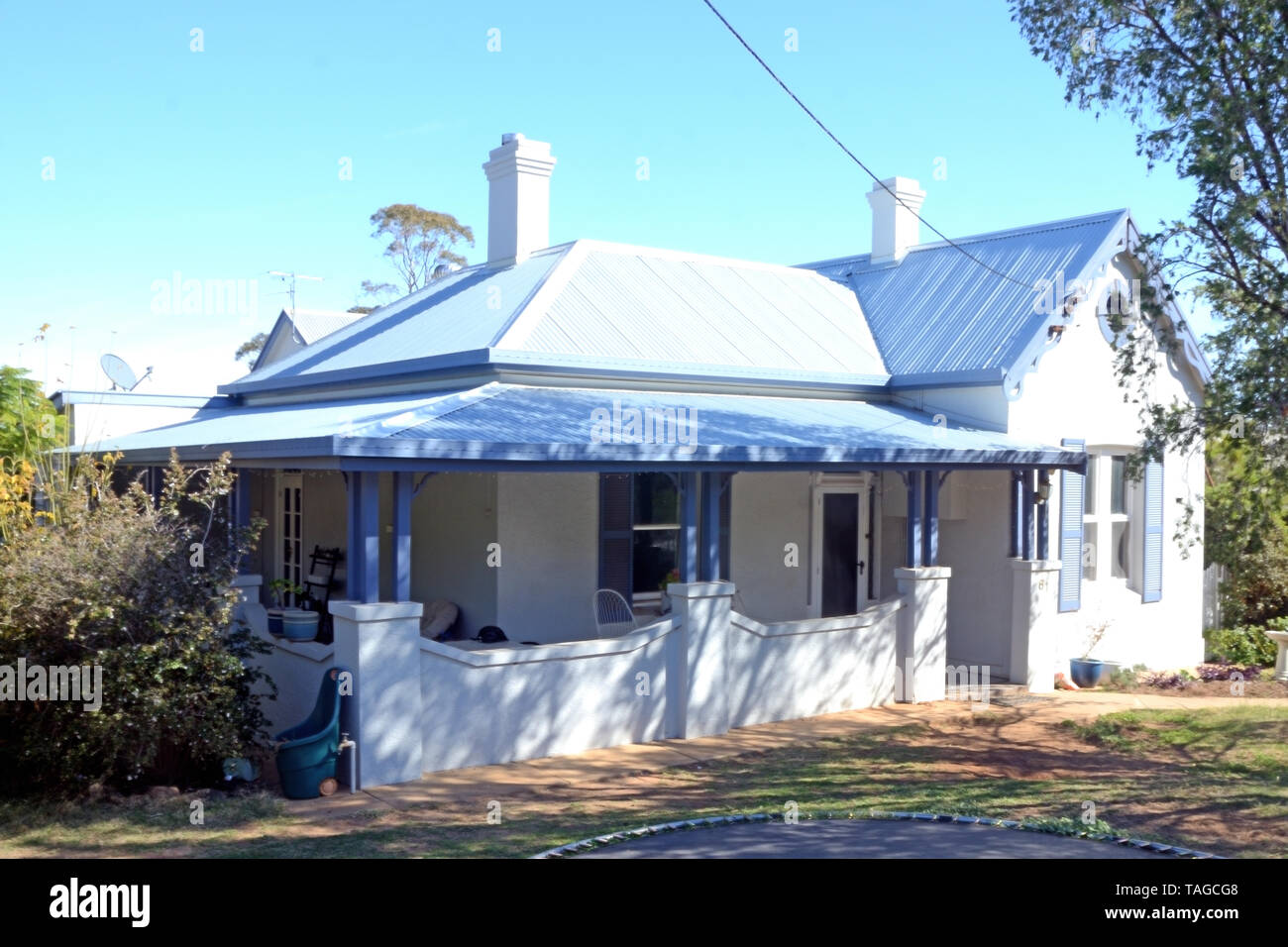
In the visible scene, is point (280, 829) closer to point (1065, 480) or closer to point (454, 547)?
point (454, 547)

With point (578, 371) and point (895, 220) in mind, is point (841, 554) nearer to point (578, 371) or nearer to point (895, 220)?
point (578, 371)

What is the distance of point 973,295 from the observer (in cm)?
1555

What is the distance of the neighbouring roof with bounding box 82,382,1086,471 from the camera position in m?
9.10

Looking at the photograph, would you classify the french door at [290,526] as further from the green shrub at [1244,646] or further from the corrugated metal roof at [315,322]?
the green shrub at [1244,646]

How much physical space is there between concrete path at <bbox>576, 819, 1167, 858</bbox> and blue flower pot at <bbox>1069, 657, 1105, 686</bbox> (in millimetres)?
8270

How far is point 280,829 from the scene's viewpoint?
7719 mm

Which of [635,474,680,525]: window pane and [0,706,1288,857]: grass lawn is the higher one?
[635,474,680,525]: window pane

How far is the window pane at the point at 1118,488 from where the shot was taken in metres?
15.6

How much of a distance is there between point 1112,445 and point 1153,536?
65.0 inches

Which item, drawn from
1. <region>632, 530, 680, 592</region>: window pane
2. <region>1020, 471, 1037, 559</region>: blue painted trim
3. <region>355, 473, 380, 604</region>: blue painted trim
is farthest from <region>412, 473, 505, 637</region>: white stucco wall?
<region>1020, 471, 1037, 559</region>: blue painted trim

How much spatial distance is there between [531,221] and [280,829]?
33.6ft

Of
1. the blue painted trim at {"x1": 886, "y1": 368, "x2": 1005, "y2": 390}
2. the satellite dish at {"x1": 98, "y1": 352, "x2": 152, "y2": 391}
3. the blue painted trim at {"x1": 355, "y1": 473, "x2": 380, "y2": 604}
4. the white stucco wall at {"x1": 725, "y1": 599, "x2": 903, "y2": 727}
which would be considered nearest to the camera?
the blue painted trim at {"x1": 355, "y1": 473, "x2": 380, "y2": 604}

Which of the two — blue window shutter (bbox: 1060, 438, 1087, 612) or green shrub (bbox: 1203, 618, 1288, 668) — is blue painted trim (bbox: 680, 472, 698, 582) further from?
green shrub (bbox: 1203, 618, 1288, 668)
